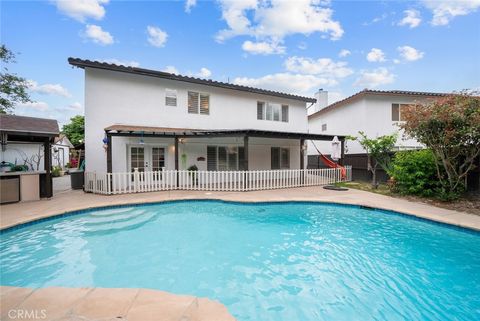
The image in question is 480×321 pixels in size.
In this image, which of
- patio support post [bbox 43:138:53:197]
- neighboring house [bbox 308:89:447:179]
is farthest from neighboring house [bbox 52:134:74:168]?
neighboring house [bbox 308:89:447:179]

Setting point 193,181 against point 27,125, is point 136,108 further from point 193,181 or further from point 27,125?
point 193,181

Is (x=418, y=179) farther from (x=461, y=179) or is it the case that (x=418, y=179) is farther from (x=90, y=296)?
(x=90, y=296)

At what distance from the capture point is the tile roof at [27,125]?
753 centimetres

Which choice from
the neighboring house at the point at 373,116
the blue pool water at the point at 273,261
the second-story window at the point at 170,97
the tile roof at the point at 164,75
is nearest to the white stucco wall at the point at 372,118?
the neighboring house at the point at 373,116

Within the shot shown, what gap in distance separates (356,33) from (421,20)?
9.78 feet

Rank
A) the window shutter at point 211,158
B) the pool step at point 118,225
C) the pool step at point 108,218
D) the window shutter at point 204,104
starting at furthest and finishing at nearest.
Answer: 1. the window shutter at point 211,158
2. the window shutter at point 204,104
3. the pool step at point 108,218
4. the pool step at point 118,225

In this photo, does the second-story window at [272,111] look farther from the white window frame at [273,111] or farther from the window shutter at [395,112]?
the window shutter at [395,112]

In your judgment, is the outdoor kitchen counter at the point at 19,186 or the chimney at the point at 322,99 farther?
the chimney at the point at 322,99

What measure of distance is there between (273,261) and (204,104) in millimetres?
10348

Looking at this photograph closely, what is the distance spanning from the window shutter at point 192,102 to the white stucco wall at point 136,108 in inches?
9.3

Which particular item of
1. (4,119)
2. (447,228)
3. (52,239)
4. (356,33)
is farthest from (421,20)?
(4,119)

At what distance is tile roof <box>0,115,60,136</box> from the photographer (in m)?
7.53

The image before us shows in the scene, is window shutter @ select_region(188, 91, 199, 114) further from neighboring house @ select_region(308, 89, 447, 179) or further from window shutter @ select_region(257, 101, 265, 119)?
neighboring house @ select_region(308, 89, 447, 179)

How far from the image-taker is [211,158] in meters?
13.1
